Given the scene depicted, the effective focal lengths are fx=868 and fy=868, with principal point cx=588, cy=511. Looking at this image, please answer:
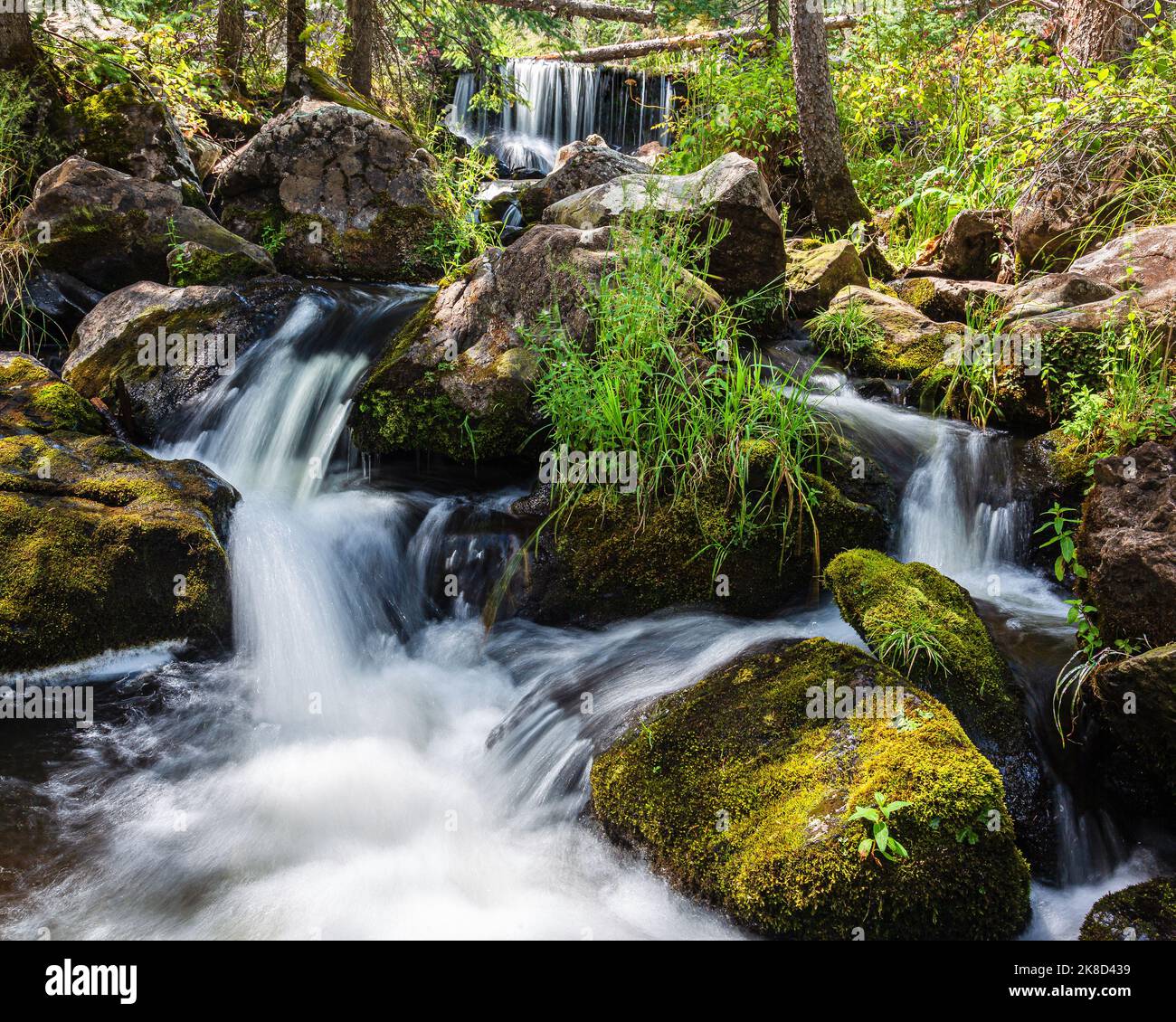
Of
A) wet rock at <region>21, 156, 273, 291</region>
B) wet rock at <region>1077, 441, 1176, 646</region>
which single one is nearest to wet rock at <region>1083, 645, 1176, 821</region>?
wet rock at <region>1077, 441, 1176, 646</region>

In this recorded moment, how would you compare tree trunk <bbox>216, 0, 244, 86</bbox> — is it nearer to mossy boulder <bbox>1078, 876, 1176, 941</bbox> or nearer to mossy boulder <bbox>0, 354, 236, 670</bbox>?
mossy boulder <bbox>0, 354, 236, 670</bbox>

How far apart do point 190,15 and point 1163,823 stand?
11064mm

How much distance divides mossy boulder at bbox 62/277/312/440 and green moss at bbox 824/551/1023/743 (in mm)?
4667

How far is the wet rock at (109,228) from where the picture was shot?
6.95m

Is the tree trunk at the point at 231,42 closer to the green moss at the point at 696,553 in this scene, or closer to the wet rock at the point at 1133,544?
A: the green moss at the point at 696,553

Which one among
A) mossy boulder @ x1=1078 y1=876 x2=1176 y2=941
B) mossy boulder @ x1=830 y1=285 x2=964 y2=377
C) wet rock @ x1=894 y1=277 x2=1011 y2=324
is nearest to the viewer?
mossy boulder @ x1=1078 y1=876 x2=1176 y2=941

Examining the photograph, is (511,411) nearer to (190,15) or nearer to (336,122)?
(336,122)

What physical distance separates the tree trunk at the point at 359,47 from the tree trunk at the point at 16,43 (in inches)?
128

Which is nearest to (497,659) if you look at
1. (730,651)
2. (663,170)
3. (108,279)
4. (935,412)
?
(730,651)

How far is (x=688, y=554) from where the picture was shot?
468cm

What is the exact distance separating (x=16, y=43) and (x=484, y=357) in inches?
223

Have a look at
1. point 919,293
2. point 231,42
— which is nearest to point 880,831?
point 919,293

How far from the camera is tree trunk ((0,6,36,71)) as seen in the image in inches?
295

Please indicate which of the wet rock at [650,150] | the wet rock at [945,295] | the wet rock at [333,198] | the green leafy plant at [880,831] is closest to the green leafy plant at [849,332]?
the wet rock at [945,295]
